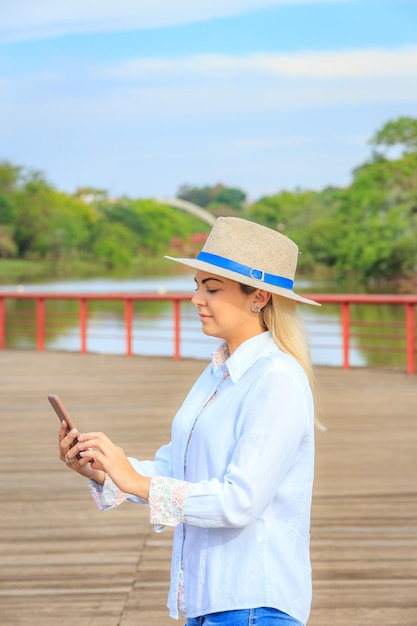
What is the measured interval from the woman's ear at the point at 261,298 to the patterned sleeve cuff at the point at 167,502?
32 cm

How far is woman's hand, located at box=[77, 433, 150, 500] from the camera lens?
5.95ft

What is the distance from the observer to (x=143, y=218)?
95.4 metres

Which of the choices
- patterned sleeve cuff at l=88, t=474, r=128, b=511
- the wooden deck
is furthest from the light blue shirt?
the wooden deck

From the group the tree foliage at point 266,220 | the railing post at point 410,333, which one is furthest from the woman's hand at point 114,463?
the tree foliage at point 266,220

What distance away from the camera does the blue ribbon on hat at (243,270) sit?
1.90m

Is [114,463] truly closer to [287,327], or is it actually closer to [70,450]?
[70,450]

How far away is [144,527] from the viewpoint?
16.4 ft

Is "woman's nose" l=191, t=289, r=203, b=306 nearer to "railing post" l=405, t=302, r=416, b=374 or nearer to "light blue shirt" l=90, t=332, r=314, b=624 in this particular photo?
"light blue shirt" l=90, t=332, r=314, b=624

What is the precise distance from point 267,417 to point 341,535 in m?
3.08

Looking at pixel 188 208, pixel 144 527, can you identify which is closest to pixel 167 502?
pixel 144 527

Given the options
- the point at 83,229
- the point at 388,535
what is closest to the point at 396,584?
the point at 388,535

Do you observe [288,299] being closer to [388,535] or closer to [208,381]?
[208,381]

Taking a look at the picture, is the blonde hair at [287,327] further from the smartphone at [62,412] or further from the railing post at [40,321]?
the railing post at [40,321]

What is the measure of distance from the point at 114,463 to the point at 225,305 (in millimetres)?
323
